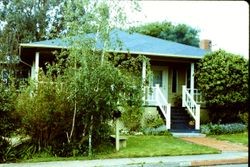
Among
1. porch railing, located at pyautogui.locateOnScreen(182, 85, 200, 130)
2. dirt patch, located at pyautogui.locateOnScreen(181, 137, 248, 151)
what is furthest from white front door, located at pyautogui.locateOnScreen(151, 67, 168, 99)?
dirt patch, located at pyautogui.locateOnScreen(181, 137, 248, 151)

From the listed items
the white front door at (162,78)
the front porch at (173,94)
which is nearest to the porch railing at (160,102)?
the front porch at (173,94)

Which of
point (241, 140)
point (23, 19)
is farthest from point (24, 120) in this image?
point (23, 19)

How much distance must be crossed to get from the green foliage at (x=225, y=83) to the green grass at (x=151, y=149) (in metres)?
5.05

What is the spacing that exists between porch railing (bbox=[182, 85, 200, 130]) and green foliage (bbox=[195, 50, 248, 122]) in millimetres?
772

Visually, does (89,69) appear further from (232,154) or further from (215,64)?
(215,64)

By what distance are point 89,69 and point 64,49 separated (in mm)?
2167

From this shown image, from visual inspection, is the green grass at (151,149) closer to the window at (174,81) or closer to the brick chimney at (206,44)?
the window at (174,81)

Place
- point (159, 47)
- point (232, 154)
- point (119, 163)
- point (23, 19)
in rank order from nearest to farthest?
1. point (119, 163)
2. point (232, 154)
3. point (159, 47)
4. point (23, 19)

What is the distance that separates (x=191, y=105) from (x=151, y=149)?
25.2 ft

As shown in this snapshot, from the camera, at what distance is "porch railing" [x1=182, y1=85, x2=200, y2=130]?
65.6 feet

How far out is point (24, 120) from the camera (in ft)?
41.1

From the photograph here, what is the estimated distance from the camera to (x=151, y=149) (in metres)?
14.0

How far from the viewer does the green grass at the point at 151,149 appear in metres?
12.8

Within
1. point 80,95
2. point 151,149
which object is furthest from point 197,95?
point 80,95
